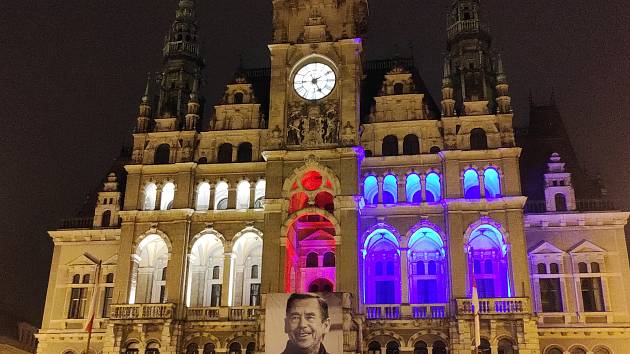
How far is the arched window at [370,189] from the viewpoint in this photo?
155 ft

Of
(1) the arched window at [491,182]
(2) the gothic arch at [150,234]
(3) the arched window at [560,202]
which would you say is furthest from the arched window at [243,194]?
(3) the arched window at [560,202]

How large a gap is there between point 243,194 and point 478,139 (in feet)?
52.0

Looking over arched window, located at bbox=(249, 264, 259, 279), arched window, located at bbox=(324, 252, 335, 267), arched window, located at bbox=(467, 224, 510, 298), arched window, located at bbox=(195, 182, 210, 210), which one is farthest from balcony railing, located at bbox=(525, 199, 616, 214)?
arched window, located at bbox=(195, 182, 210, 210)

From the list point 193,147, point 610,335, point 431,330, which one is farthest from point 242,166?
point 610,335

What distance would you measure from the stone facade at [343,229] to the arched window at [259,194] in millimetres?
94

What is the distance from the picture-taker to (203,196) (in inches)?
1939

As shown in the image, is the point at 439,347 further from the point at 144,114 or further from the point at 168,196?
the point at 144,114

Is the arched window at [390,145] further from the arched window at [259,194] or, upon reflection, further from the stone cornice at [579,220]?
the stone cornice at [579,220]

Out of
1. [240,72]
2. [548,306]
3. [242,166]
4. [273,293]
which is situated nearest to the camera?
[273,293]

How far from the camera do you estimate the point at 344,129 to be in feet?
152

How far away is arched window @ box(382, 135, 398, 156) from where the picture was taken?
47938mm

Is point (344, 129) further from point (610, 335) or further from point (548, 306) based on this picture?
point (610, 335)

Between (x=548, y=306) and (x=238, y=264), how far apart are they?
19.9 meters

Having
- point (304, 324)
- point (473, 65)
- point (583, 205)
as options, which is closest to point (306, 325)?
point (304, 324)
